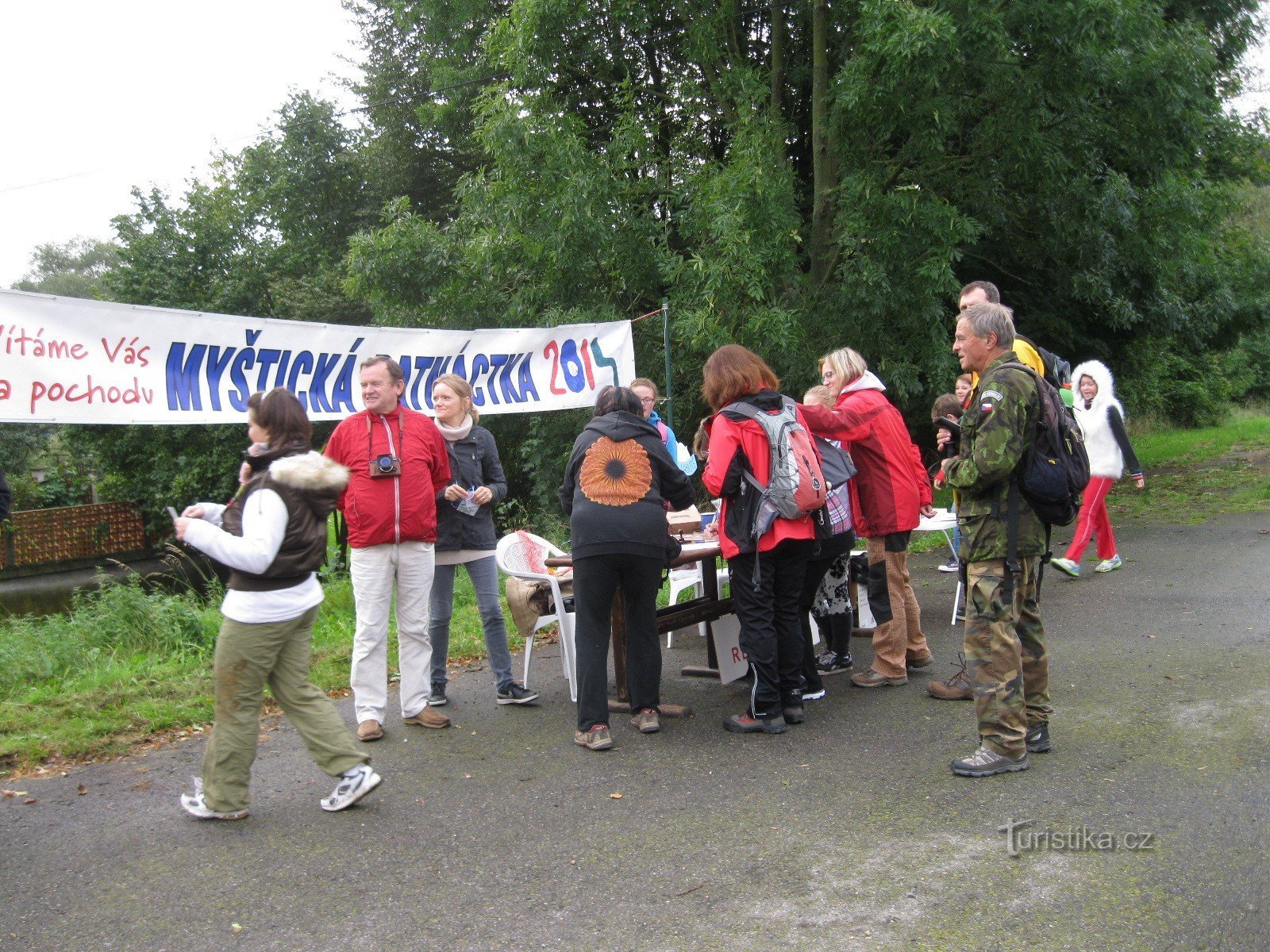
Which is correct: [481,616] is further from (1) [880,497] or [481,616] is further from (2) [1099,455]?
(2) [1099,455]

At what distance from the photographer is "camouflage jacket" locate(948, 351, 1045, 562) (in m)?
4.46

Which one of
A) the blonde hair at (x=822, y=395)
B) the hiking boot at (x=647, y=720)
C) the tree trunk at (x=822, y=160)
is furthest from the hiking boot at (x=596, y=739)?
the tree trunk at (x=822, y=160)

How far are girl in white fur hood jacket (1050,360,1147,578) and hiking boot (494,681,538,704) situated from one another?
4.98 m

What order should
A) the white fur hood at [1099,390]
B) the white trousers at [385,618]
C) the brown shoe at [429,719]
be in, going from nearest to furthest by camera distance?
the white trousers at [385,618] < the brown shoe at [429,719] < the white fur hood at [1099,390]

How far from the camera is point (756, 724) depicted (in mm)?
5379

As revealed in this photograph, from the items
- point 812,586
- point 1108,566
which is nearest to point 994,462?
point 812,586

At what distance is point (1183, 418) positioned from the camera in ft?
114

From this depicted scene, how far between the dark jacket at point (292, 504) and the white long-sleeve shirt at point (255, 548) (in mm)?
30

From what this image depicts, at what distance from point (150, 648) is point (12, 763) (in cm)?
295

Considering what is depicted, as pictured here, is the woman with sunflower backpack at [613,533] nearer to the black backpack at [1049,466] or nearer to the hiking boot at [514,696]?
the hiking boot at [514,696]

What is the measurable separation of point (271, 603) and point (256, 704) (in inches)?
17.5

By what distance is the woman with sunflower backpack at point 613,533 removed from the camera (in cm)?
512

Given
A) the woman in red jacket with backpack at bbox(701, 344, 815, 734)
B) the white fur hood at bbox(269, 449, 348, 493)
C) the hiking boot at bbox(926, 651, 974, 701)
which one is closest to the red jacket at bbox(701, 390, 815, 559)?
the woman in red jacket with backpack at bbox(701, 344, 815, 734)

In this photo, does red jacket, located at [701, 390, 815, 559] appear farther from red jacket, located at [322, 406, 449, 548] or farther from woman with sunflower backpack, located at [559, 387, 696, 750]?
red jacket, located at [322, 406, 449, 548]
